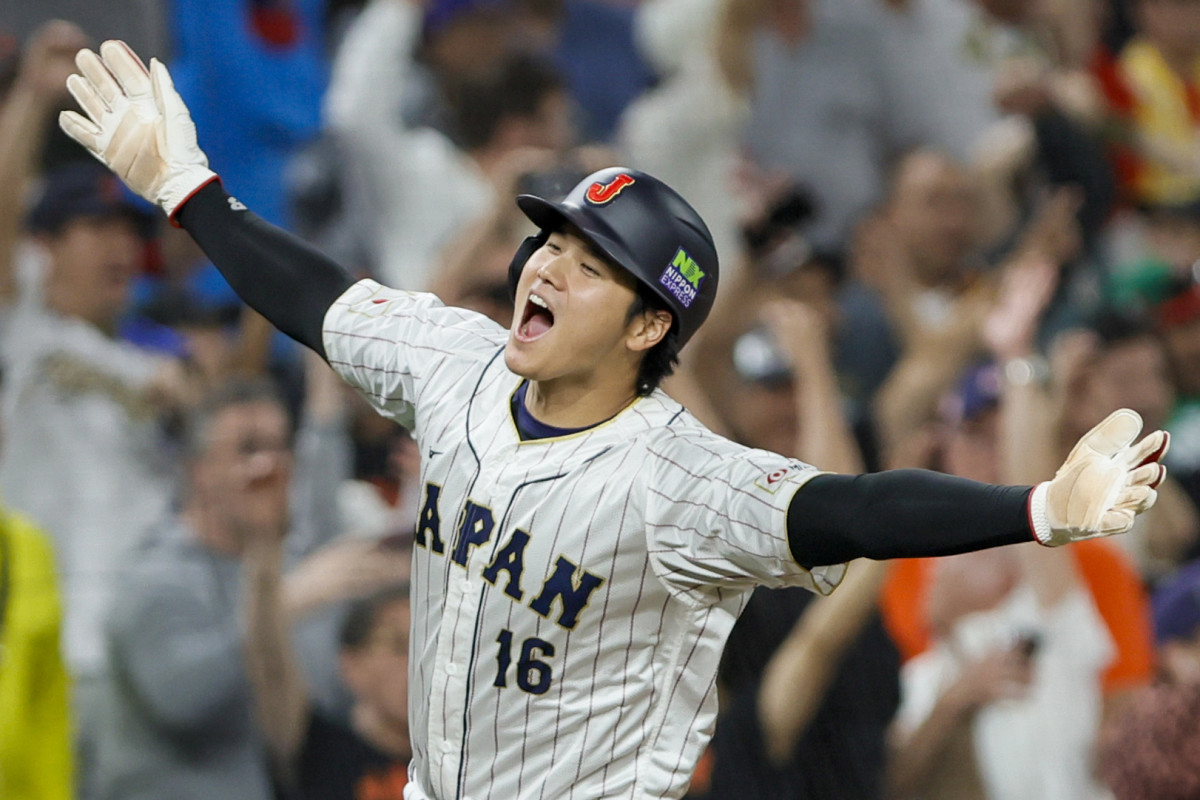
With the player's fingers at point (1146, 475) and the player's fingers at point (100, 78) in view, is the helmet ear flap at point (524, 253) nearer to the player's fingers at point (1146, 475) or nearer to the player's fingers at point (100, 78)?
the player's fingers at point (100, 78)

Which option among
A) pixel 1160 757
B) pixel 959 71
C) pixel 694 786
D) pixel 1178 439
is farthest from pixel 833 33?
pixel 1160 757

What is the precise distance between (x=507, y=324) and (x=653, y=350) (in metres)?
2.23

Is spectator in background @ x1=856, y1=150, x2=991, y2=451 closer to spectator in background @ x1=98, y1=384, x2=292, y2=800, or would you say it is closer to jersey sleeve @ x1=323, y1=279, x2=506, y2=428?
spectator in background @ x1=98, y1=384, x2=292, y2=800

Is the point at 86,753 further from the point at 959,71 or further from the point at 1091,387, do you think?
the point at 959,71

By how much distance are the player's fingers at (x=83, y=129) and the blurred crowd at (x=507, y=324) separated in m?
1.31

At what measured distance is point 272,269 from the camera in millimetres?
2641

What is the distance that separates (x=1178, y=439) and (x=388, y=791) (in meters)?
3.02

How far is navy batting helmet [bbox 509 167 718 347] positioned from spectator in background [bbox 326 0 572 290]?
2582 millimetres

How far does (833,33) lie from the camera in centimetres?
602

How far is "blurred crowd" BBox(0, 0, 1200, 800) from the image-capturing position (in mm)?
4027

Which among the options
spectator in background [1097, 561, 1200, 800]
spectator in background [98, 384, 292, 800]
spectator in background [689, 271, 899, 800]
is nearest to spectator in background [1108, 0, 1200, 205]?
spectator in background [689, 271, 899, 800]

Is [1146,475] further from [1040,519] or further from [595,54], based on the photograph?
[595,54]

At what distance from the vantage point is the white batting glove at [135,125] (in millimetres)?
2670

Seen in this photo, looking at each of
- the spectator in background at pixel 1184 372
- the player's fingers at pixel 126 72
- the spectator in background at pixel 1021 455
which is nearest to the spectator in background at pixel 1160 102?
the spectator in background at pixel 1184 372
